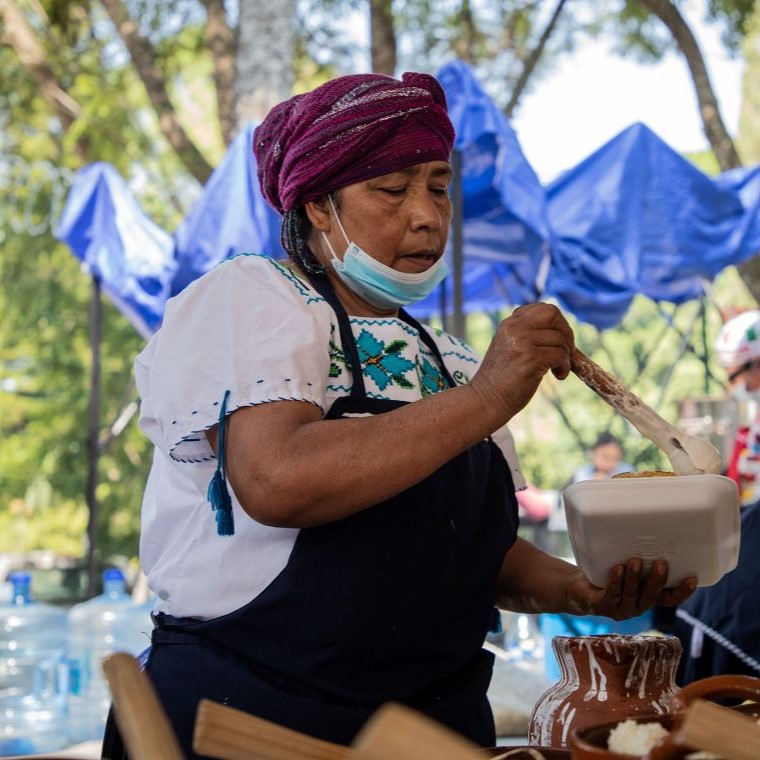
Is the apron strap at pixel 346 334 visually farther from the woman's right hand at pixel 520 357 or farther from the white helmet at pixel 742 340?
the white helmet at pixel 742 340

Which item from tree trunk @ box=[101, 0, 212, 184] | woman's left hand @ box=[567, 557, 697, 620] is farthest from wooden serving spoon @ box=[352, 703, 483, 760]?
tree trunk @ box=[101, 0, 212, 184]

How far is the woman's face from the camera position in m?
1.73

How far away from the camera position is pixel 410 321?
74.0 inches

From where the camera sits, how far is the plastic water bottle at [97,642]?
18.2 ft

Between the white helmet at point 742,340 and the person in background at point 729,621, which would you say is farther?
the white helmet at point 742,340

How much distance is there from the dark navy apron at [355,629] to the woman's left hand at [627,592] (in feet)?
0.63

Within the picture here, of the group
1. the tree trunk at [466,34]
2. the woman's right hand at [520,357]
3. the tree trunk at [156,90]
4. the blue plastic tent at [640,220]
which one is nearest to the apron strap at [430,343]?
the woman's right hand at [520,357]

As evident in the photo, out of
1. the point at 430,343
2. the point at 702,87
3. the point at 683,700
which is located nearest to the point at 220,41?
the point at 702,87

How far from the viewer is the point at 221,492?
1472 millimetres

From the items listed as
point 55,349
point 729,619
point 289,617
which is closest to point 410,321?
point 289,617

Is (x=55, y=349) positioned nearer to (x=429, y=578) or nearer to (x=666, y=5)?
(x=666, y=5)

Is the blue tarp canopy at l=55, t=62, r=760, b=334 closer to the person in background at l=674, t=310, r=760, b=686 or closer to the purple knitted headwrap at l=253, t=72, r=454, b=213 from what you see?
the person in background at l=674, t=310, r=760, b=686

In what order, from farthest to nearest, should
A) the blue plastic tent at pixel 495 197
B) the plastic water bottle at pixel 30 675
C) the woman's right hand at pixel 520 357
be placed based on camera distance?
the plastic water bottle at pixel 30 675, the blue plastic tent at pixel 495 197, the woman's right hand at pixel 520 357

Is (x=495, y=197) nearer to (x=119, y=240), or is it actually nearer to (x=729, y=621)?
(x=119, y=240)
